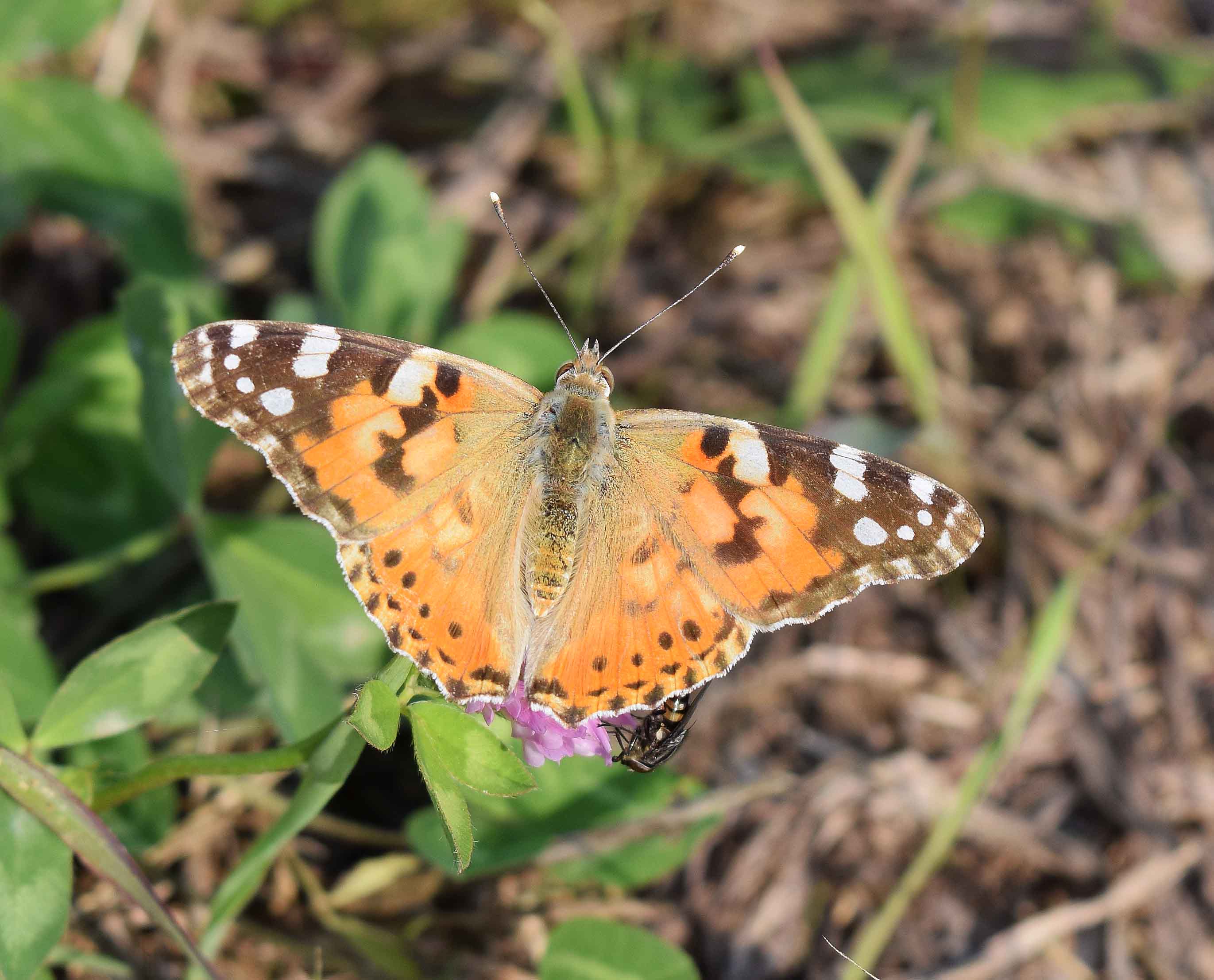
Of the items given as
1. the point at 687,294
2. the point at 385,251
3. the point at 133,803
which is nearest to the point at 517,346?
the point at 385,251

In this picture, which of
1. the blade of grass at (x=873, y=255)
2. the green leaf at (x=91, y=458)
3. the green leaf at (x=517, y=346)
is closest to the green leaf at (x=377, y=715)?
the green leaf at (x=91, y=458)

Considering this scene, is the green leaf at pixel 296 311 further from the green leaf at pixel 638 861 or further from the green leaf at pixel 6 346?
the green leaf at pixel 638 861

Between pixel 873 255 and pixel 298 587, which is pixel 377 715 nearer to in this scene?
pixel 298 587

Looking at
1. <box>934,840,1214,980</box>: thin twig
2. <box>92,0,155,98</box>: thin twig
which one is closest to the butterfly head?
<box>934,840,1214,980</box>: thin twig

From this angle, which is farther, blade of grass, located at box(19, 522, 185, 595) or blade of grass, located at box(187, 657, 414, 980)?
→ blade of grass, located at box(19, 522, 185, 595)

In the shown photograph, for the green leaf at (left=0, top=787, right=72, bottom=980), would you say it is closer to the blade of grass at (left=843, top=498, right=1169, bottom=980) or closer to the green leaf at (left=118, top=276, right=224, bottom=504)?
the green leaf at (left=118, top=276, right=224, bottom=504)

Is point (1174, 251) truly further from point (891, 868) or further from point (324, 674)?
point (324, 674)
